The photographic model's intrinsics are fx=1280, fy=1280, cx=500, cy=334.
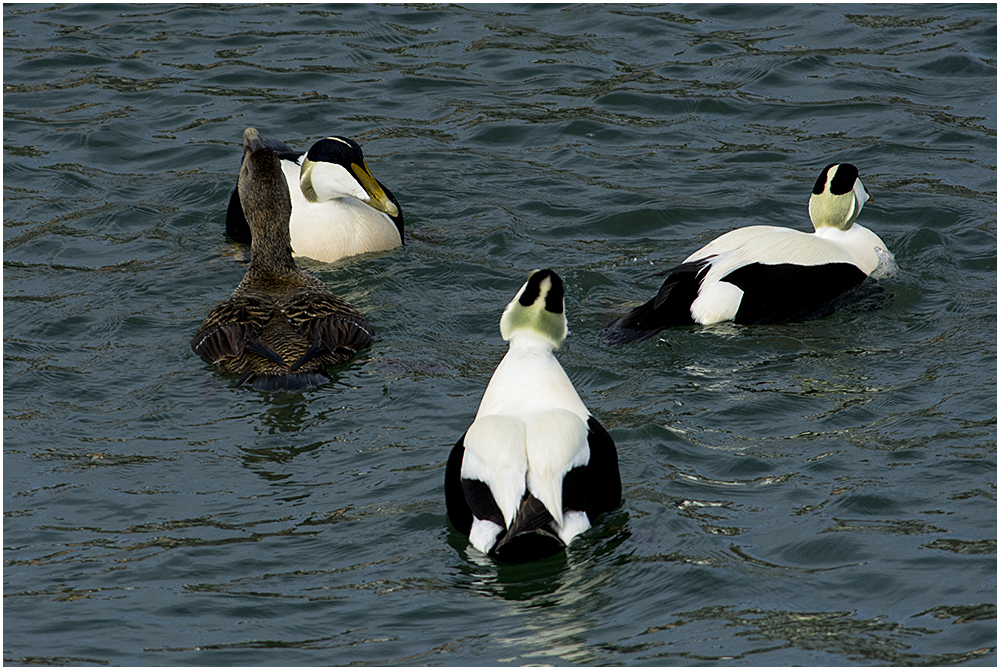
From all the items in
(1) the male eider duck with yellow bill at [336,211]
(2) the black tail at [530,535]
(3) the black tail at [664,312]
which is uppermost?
(1) the male eider duck with yellow bill at [336,211]

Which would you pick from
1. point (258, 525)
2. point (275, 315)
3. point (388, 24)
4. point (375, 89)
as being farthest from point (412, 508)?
point (388, 24)

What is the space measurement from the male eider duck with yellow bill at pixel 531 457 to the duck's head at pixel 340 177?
3.12 m

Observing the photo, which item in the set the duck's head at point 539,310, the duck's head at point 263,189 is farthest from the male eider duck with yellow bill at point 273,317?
the duck's head at point 539,310

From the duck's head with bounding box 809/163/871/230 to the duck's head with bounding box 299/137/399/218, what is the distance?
98.6 inches

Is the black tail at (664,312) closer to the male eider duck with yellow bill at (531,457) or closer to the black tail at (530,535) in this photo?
the male eider duck with yellow bill at (531,457)

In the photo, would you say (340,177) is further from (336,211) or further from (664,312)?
(664,312)

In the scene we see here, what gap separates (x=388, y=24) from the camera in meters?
11.5

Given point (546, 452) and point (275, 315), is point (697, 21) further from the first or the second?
point (546, 452)

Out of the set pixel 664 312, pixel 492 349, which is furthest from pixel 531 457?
pixel 664 312

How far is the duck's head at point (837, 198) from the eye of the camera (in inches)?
279

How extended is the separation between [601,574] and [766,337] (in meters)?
2.54

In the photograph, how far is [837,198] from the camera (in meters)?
7.12

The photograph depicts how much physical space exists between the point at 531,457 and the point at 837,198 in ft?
11.4

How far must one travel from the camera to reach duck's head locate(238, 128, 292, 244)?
282 inches
